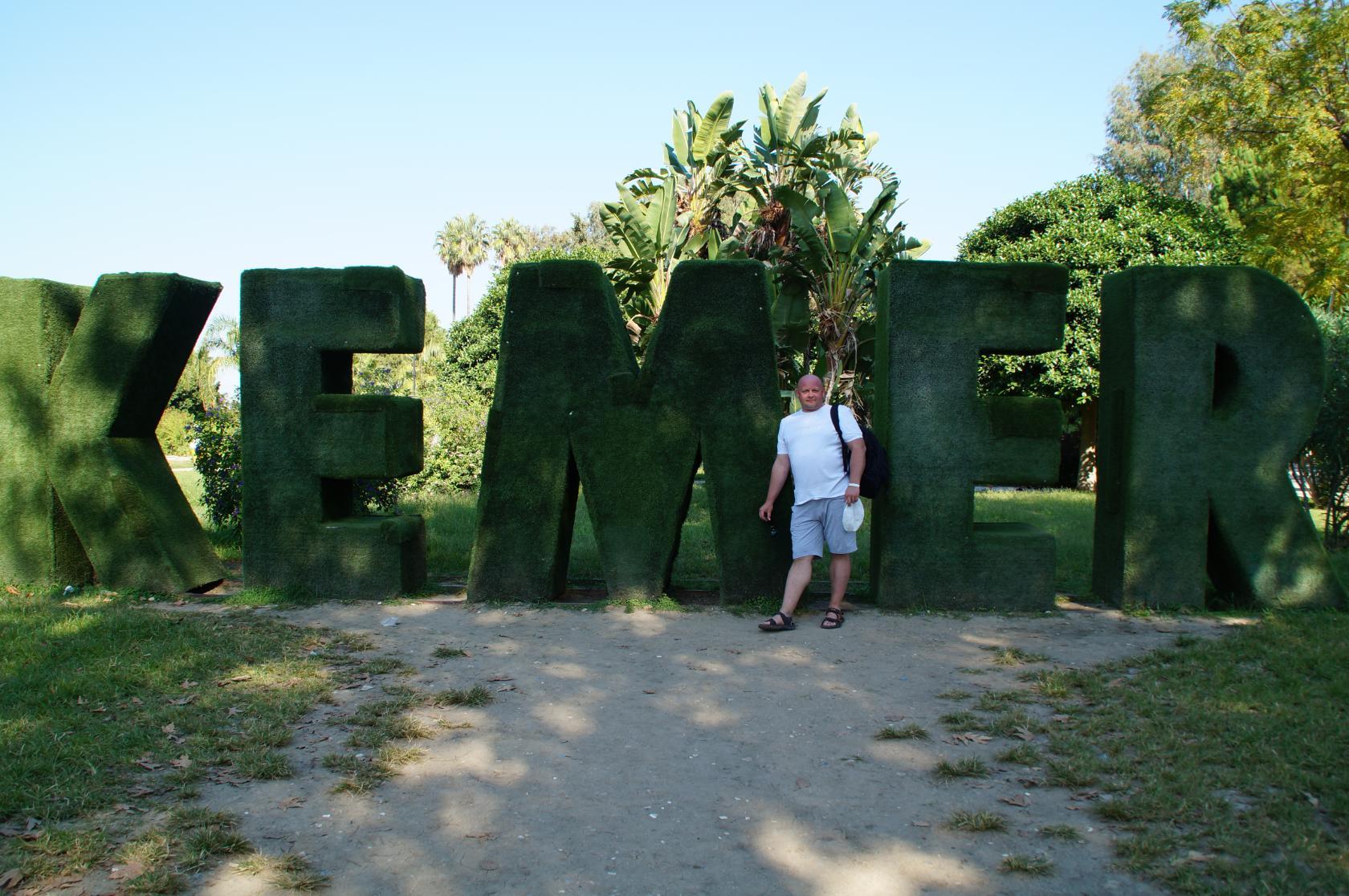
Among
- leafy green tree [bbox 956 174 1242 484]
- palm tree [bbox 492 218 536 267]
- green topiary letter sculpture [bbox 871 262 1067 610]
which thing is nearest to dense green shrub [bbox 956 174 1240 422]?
leafy green tree [bbox 956 174 1242 484]

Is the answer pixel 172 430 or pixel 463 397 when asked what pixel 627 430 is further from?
pixel 172 430

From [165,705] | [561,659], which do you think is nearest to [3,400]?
[165,705]

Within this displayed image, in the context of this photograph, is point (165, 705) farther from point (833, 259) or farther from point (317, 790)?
point (833, 259)

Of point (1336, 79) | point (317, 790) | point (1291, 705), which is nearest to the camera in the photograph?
point (317, 790)

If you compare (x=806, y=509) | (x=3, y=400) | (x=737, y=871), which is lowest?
(x=737, y=871)

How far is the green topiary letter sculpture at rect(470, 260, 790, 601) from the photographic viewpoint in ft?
25.6

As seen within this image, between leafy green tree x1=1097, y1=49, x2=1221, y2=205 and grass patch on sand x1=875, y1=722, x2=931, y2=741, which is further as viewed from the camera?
leafy green tree x1=1097, y1=49, x2=1221, y2=205

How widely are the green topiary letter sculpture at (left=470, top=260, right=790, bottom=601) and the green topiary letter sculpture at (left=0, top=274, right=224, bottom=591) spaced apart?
9.25ft

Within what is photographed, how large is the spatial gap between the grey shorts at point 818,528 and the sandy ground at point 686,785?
26.8 inches

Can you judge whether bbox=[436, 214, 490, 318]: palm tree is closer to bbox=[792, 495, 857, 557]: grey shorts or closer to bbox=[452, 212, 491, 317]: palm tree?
bbox=[452, 212, 491, 317]: palm tree

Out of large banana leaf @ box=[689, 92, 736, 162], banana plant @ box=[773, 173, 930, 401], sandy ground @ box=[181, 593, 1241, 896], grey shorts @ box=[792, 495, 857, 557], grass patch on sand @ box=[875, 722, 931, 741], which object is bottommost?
sandy ground @ box=[181, 593, 1241, 896]

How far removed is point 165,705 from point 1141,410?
22.8ft

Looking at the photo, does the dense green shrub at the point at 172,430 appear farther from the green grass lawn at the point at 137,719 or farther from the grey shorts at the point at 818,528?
the grey shorts at the point at 818,528

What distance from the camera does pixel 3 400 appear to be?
325 inches
